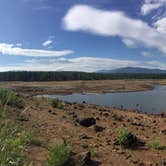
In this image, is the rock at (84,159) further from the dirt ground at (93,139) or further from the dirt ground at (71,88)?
the dirt ground at (71,88)

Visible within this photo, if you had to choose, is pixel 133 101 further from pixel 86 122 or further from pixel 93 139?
pixel 93 139

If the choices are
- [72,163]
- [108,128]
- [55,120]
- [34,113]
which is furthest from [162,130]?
[72,163]

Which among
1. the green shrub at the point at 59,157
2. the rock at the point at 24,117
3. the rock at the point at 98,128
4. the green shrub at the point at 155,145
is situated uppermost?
the rock at the point at 24,117

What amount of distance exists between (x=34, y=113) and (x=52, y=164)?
7.40 m

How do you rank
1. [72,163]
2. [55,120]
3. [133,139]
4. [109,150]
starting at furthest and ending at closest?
1. [55,120]
2. [133,139]
3. [109,150]
4. [72,163]

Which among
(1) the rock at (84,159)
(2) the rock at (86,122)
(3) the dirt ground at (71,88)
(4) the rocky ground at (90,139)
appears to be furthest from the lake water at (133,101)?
(1) the rock at (84,159)

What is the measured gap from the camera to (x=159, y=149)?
1230 cm

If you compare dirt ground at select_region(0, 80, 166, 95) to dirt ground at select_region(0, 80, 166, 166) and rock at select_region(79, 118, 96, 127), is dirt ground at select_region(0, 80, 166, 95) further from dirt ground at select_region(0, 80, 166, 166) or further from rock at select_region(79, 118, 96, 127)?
rock at select_region(79, 118, 96, 127)

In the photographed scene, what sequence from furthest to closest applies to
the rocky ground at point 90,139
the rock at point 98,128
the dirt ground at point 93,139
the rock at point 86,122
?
1. the rock at point 86,122
2. the rock at point 98,128
3. the dirt ground at point 93,139
4. the rocky ground at point 90,139

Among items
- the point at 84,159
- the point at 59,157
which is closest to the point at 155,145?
the point at 84,159

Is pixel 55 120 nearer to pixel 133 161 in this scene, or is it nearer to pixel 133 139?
pixel 133 139

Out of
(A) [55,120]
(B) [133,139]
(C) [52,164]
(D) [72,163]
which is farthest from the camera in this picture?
(A) [55,120]

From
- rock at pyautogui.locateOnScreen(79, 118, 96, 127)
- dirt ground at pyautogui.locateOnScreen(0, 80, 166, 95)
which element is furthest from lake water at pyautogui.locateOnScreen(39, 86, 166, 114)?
rock at pyautogui.locateOnScreen(79, 118, 96, 127)

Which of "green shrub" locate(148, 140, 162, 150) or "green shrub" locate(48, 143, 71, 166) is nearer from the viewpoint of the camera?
"green shrub" locate(48, 143, 71, 166)
